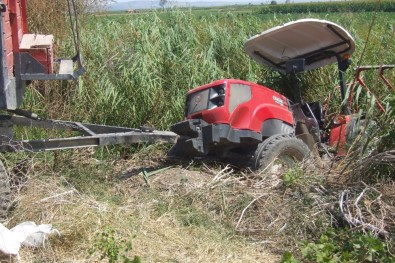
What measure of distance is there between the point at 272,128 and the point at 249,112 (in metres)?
0.36

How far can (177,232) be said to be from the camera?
5160mm

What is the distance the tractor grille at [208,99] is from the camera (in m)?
6.43

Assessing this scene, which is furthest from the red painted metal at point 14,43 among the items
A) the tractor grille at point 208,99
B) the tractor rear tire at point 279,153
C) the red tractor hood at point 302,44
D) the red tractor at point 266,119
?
the red tractor hood at point 302,44

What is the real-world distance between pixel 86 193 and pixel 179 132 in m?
1.16

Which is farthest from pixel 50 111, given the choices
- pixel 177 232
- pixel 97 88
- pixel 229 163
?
pixel 177 232

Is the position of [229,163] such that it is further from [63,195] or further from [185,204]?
[63,195]

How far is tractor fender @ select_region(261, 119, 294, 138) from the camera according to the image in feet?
21.8

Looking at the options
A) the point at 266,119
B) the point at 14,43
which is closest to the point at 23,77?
the point at 14,43

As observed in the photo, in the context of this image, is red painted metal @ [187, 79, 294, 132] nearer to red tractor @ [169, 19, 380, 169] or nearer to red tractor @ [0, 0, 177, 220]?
red tractor @ [169, 19, 380, 169]

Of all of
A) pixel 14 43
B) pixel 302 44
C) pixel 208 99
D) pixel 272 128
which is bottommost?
pixel 272 128

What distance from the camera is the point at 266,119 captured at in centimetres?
662

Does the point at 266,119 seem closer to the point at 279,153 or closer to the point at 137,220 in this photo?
the point at 279,153

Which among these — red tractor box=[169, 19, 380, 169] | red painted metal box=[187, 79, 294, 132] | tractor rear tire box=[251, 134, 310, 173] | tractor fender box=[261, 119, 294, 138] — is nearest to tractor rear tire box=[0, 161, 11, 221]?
red tractor box=[169, 19, 380, 169]

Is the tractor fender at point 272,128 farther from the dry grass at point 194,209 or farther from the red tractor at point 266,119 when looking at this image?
the dry grass at point 194,209
